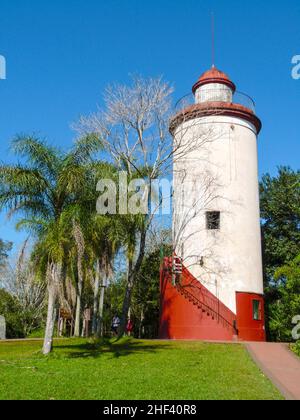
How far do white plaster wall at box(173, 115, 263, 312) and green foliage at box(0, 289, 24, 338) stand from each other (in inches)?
636

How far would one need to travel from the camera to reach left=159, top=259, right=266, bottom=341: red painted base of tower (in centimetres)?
2194

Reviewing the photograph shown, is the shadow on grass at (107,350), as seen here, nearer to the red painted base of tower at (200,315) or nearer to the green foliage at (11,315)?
the red painted base of tower at (200,315)

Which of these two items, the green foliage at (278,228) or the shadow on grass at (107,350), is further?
the green foliage at (278,228)

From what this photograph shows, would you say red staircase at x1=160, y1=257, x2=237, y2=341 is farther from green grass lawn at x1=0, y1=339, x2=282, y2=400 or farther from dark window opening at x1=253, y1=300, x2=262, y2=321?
green grass lawn at x1=0, y1=339, x2=282, y2=400

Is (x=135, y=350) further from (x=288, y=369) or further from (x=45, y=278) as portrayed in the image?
(x=288, y=369)

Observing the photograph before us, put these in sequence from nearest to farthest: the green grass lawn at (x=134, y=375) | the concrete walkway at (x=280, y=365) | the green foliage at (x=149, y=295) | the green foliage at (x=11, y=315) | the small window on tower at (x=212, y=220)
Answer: the green grass lawn at (x=134, y=375) → the concrete walkway at (x=280, y=365) → the small window on tower at (x=212, y=220) → the green foliage at (x=149, y=295) → the green foliage at (x=11, y=315)

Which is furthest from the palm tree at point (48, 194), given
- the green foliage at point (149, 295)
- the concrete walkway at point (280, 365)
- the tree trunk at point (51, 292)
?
the green foliage at point (149, 295)

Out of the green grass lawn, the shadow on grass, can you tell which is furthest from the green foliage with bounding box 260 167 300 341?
the green grass lawn

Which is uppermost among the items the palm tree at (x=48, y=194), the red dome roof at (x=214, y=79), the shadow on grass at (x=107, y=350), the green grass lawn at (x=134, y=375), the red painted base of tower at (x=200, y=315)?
the red dome roof at (x=214, y=79)

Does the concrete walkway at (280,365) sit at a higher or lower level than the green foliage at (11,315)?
lower

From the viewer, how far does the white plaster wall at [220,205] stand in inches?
897

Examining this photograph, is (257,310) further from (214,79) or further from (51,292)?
(51,292)

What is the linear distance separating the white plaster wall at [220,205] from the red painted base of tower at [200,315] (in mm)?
387
